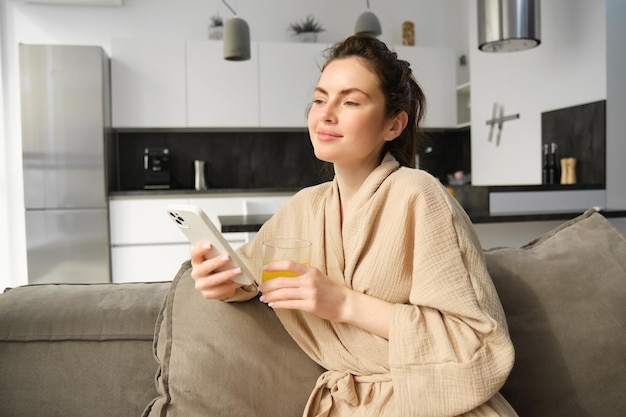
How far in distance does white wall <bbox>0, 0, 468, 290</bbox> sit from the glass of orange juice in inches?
173

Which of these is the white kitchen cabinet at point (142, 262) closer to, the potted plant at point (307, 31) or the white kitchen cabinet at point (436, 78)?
the potted plant at point (307, 31)

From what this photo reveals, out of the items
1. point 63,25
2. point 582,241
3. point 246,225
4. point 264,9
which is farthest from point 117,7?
point 582,241

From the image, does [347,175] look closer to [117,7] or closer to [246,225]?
[246,225]

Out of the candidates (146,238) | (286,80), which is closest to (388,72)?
(146,238)

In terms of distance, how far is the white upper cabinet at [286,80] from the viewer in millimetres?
4875

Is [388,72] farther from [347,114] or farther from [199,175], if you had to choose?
[199,175]

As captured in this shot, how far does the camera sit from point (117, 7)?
16.2 feet

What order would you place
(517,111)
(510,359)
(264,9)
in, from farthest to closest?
(264,9), (517,111), (510,359)

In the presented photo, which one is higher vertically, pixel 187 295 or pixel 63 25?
pixel 63 25

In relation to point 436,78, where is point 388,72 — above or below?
below

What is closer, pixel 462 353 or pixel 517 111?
pixel 462 353

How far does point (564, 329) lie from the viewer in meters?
1.25

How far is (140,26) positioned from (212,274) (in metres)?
4.43

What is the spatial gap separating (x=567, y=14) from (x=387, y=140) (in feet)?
9.94
